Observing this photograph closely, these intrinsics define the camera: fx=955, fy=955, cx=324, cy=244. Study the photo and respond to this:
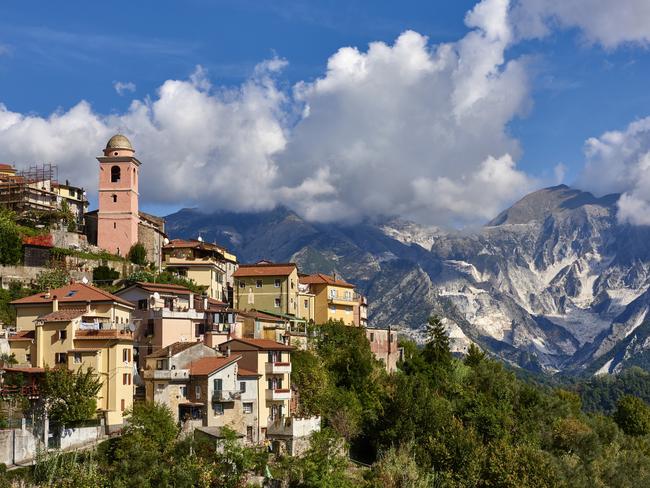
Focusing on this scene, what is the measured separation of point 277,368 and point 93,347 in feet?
58.8

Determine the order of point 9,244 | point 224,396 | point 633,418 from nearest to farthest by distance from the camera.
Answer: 1. point 224,396
2. point 9,244
3. point 633,418

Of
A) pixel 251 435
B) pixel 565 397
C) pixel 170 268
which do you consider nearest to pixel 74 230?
pixel 170 268

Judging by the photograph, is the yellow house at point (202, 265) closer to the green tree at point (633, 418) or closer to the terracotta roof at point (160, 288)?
the terracotta roof at point (160, 288)

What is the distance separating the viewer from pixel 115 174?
117 m

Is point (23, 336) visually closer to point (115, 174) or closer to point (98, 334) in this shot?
point (98, 334)

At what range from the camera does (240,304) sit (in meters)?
117

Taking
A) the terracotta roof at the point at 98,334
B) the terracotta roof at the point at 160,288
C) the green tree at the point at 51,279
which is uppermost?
the green tree at the point at 51,279

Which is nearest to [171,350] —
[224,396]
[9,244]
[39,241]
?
[224,396]

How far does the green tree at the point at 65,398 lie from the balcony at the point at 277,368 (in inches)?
740

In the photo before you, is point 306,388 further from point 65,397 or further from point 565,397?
point 565,397

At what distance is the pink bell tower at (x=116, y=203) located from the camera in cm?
11662

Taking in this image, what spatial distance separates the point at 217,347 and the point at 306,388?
10053 mm

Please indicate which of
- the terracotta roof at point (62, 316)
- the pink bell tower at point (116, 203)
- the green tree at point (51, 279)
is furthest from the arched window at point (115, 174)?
the terracotta roof at point (62, 316)

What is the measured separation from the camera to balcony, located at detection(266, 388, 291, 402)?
3270 inches
